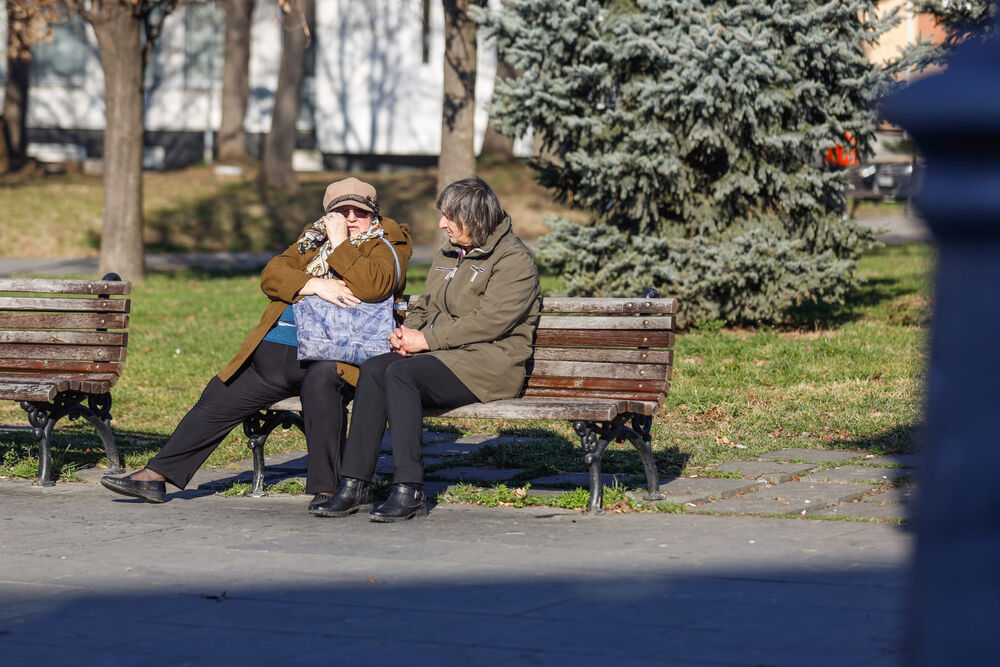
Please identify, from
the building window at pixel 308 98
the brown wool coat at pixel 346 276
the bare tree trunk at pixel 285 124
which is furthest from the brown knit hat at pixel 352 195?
the building window at pixel 308 98

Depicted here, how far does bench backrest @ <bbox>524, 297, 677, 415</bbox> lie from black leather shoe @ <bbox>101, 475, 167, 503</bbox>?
1835mm

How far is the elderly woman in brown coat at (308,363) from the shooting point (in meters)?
6.18

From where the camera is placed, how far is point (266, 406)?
648cm

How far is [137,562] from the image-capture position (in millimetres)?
4941

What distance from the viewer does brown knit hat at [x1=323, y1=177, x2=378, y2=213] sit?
6.50 meters

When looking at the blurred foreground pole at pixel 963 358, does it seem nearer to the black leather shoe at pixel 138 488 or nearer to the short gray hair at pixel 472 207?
the short gray hair at pixel 472 207

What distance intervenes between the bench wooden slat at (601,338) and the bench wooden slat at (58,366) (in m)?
2.35

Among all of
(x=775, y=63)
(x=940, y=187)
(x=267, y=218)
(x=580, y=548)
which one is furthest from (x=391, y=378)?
(x=267, y=218)

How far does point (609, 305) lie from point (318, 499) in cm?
169

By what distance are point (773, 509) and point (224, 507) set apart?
8.35 feet

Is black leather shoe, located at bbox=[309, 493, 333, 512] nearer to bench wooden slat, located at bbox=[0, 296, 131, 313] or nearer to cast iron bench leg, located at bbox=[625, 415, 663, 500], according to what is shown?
cast iron bench leg, located at bbox=[625, 415, 663, 500]

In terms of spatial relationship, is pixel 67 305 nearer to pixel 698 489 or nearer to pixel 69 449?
pixel 69 449

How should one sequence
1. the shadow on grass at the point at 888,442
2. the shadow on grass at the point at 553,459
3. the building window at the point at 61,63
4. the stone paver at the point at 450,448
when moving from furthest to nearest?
the building window at the point at 61,63 < the stone paver at the point at 450,448 < the shadow on grass at the point at 888,442 < the shadow on grass at the point at 553,459

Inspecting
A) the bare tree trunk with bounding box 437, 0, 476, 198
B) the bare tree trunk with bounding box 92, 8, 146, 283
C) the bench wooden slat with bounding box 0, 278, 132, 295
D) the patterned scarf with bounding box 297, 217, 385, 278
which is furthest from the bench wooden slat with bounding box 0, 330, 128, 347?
the bare tree trunk with bounding box 92, 8, 146, 283
